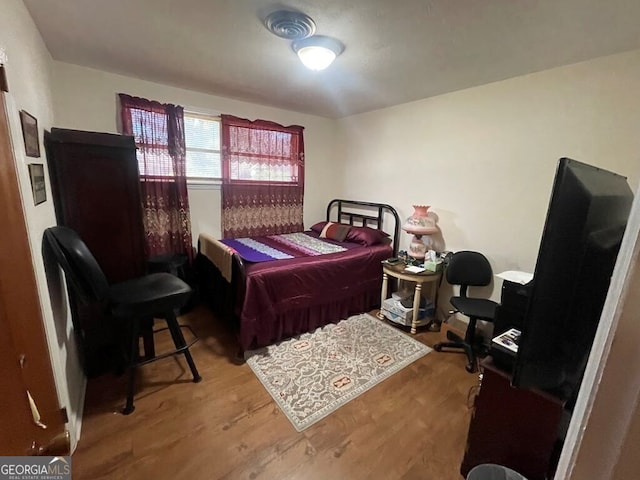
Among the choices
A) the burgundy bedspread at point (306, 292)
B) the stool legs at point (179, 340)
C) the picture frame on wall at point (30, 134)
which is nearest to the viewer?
the picture frame on wall at point (30, 134)

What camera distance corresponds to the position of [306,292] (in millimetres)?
2568

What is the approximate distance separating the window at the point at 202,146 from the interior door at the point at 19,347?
2688 mm

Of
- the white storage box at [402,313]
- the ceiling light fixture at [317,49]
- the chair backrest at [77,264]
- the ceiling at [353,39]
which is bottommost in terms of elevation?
the white storage box at [402,313]

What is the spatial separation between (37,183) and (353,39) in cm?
192

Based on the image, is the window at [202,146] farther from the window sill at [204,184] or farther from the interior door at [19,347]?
the interior door at [19,347]

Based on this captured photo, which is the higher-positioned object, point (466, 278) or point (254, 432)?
point (466, 278)

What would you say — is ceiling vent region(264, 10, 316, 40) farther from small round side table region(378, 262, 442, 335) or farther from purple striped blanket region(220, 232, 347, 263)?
small round side table region(378, 262, 442, 335)

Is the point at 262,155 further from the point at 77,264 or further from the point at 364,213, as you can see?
the point at 77,264

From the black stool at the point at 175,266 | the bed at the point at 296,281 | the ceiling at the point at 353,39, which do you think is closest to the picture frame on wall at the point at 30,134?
the ceiling at the point at 353,39

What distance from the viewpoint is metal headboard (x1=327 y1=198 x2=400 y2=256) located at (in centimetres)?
340

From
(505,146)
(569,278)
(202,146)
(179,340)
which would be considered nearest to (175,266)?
(179,340)

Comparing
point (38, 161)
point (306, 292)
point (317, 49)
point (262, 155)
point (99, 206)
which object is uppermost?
point (317, 49)

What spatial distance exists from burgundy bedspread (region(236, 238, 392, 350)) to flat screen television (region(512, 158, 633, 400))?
71.9 inches

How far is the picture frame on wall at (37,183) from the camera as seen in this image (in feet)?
4.26
